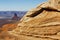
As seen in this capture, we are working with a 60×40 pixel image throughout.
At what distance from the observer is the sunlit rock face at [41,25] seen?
12273 millimetres

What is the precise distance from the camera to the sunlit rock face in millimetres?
12273

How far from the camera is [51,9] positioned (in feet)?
44.7

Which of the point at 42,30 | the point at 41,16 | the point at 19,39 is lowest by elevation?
the point at 19,39

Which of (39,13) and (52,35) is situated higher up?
(39,13)

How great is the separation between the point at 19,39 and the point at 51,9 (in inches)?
144

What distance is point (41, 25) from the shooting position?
42.0 ft

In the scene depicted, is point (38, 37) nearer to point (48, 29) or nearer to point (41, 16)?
point (48, 29)

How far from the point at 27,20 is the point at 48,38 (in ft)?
9.11

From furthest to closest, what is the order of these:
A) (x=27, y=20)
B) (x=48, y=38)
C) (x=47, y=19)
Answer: (x=27, y=20) < (x=47, y=19) < (x=48, y=38)

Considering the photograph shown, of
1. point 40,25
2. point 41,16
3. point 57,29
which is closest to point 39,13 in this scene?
point 41,16

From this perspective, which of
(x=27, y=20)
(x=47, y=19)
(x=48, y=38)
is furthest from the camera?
(x=27, y=20)

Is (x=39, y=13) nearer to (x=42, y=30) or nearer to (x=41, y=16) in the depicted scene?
(x=41, y=16)

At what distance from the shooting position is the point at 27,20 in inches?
552

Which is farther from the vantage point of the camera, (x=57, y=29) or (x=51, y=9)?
(x=51, y=9)
